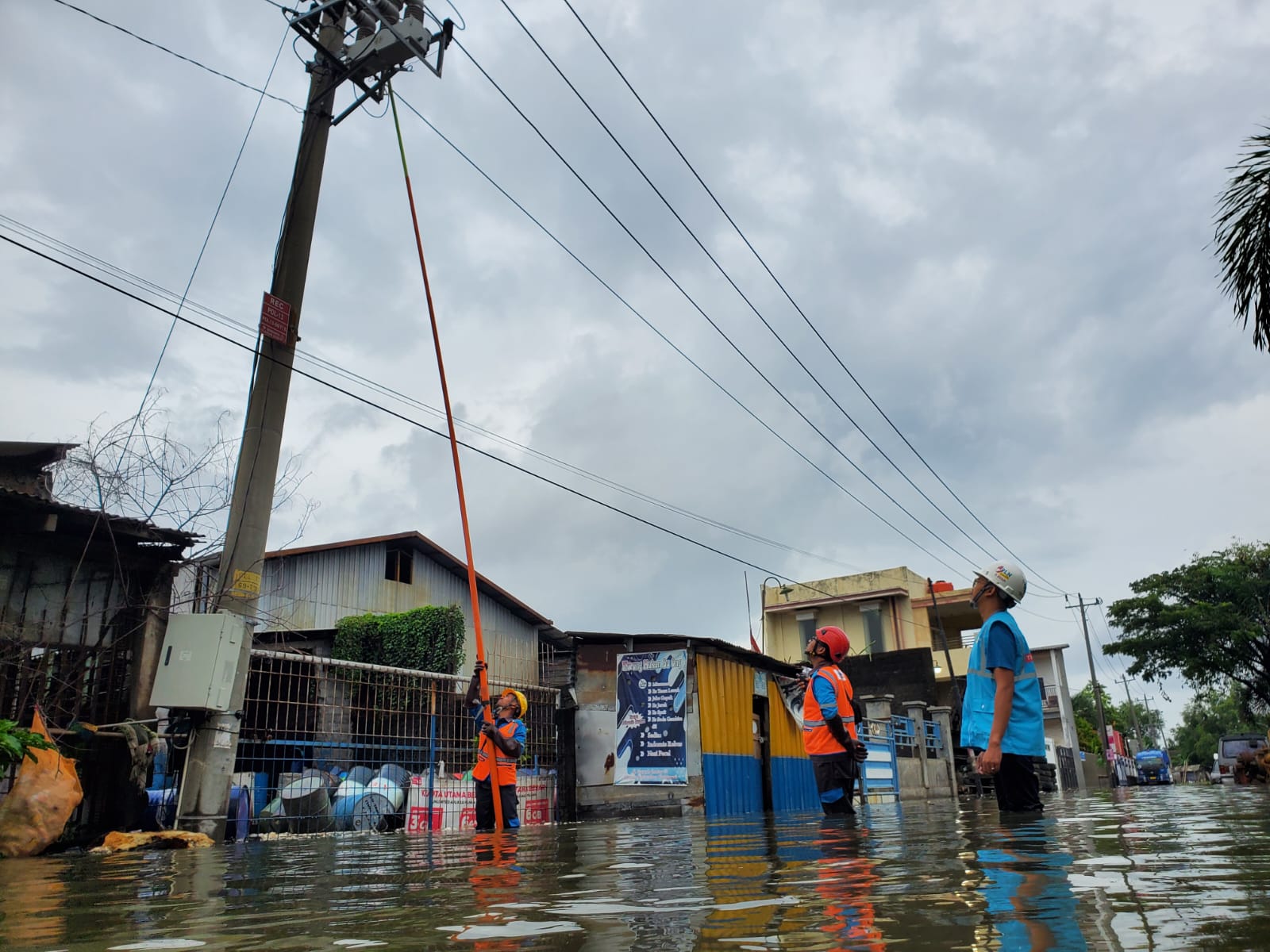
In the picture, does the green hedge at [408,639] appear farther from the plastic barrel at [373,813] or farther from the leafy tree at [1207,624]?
the leafy tree at [1207,624]

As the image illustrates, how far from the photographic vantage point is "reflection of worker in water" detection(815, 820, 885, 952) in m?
1.65

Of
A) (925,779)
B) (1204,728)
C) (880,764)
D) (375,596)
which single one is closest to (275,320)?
(880,764)

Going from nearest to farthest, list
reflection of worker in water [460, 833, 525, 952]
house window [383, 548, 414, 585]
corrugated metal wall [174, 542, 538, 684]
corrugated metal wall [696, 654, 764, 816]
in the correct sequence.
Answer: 1. reflection of worker in water [460, 833, 525, 952]
2. corrugated metal wall [696, 654, 764, 816]
3. corrugated metal wall [174, 542, 538, 684]
4. house window [383, 548, 414, 585]

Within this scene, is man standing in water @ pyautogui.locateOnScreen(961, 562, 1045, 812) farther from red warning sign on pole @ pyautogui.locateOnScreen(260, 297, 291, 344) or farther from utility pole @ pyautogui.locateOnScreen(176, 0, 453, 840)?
red warning sign on pole @ pyautogui.locateOnScreen(260, 297, 291, 344)

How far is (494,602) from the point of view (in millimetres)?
26828

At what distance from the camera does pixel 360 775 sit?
34.5 ft

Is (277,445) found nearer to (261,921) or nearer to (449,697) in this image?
(449,697)

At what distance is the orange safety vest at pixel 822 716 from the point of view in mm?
6695

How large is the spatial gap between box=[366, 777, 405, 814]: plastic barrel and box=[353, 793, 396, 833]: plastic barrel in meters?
0.04

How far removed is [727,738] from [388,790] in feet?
19.7

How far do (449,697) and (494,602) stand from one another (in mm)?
14286

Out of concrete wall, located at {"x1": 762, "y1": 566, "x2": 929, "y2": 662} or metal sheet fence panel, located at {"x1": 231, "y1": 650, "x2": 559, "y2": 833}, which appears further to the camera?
concrete wall, located at {"x1": 762, "y1": 566, "x2": 929, "y2": 662}

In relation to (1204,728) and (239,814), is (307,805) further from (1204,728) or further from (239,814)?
(1204,728)

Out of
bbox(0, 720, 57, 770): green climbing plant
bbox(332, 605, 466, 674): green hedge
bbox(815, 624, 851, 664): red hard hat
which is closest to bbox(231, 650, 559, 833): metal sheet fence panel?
bbox(0, 720, 57, 770): green climbing plant
